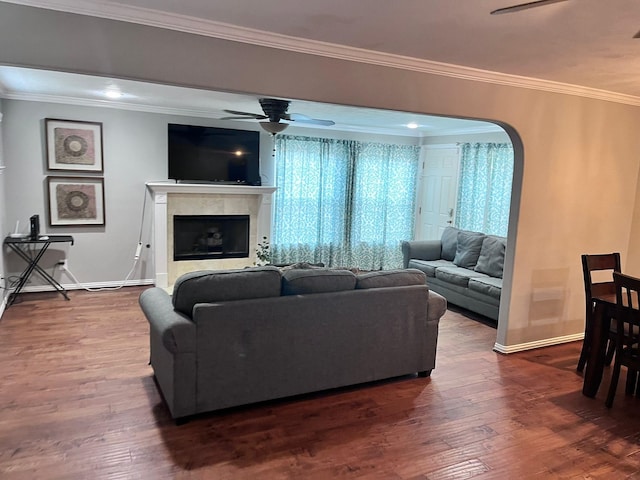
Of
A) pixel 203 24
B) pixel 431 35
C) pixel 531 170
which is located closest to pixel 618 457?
pixel 531 170

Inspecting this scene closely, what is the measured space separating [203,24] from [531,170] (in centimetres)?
298

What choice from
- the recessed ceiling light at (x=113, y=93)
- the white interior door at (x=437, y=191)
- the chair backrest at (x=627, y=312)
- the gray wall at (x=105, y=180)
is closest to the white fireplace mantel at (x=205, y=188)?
the gray wall at (x=105, y=180)

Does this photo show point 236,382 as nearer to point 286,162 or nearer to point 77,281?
point 77,281

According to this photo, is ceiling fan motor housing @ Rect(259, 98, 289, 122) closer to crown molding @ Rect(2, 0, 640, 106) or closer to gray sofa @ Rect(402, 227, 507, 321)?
crown molding @ Rect(2, 0, 640, 106)

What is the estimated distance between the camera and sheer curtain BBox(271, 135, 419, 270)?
23.0ft

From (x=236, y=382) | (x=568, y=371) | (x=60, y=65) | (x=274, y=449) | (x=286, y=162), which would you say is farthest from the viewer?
(x=286, y=162)

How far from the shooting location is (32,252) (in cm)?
559

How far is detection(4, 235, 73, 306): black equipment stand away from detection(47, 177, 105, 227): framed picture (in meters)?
0.30

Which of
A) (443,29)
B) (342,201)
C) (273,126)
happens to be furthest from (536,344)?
(342,201)

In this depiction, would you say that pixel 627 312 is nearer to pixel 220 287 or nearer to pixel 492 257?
pixel 492 257

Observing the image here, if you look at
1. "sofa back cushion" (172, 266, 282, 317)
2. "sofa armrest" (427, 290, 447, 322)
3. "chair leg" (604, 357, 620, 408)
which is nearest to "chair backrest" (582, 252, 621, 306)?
"chair leg" (604, 357, 620, 408)

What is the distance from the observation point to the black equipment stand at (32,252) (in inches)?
204

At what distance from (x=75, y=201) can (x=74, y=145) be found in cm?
69

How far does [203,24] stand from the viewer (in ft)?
8.73
